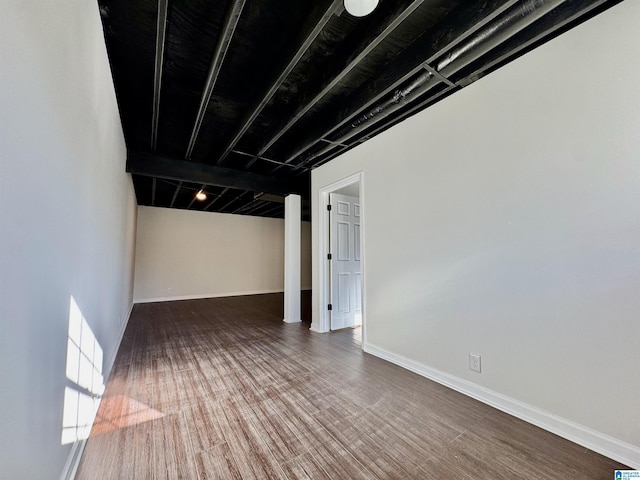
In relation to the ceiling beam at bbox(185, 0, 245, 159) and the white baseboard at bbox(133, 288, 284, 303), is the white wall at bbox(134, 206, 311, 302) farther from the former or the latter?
the ceiling beam at bbox(185, 0, 245, 159)

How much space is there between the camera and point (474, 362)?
7.04 ft

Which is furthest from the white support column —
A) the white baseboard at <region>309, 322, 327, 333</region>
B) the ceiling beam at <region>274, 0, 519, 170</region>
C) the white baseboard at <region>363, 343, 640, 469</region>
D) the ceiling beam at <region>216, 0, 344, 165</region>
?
the white baseboard at <region>363, 343, 640, 469</region>

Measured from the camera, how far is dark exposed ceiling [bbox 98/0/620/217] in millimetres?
1717

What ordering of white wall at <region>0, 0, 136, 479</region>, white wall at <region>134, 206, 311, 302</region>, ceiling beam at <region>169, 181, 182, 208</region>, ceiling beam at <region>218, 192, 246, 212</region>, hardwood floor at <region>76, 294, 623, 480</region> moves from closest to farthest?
white wall at <region>0, 0, 136, 479</region>, hardwood floor at <region>76, 294, 623, 480</region>, ceiling beam at <region>169, 181, 182, 208</region>, ceiling beam at <region>218, 192, 246, 212</region>, white wall at <region>134, 206, 311, 302</region>

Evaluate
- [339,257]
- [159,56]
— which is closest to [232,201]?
[339,257]

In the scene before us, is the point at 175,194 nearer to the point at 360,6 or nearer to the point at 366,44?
the point at 366,44

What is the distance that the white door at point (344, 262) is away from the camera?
418 cm

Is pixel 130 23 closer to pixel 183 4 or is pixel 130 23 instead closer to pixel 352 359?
pixel 183 4

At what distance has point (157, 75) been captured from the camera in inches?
85.1

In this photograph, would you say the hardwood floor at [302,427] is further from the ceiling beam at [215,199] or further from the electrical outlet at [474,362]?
the ceiling beam at [215,199]

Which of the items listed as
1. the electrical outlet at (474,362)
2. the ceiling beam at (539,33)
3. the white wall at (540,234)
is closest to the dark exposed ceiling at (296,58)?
the ceiling beam at (539,33)

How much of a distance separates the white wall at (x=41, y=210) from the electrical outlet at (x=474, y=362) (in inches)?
101

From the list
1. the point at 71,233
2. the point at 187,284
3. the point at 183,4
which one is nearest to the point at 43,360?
the point at 71,233

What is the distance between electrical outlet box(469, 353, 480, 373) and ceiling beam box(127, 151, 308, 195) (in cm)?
382
